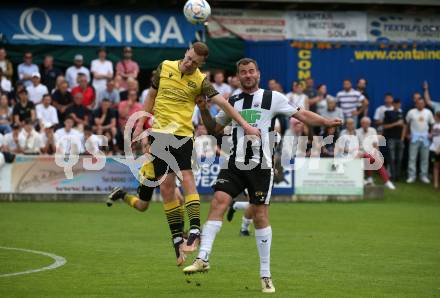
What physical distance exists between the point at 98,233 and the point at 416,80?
15634 millimetres

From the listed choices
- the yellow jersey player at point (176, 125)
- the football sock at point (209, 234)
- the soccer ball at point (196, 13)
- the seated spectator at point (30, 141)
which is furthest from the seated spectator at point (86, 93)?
the football sock at point (209, 234)

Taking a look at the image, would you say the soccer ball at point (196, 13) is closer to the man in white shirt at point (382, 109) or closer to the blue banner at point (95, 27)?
the blue banner at point (95, 27)

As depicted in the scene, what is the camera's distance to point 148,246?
13.9 metres

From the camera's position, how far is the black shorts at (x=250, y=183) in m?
9.90

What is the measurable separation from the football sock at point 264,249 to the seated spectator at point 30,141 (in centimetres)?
1385

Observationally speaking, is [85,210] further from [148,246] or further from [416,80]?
[416,80]

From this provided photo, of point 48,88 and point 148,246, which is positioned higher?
point 48,88

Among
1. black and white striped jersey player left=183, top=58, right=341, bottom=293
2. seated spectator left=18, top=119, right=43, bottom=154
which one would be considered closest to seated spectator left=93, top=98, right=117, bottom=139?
seated spectator left=18, top=119, right=43, bottom=154

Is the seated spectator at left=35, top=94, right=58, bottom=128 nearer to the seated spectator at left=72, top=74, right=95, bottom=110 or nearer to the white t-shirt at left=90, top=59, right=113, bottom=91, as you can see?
the seated spectator at left=72, top=74, right=95, bottom=110

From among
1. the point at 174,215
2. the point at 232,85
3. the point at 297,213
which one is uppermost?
the point at 232,85

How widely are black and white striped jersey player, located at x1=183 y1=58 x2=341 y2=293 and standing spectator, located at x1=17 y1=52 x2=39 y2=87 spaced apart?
15216 millimetres

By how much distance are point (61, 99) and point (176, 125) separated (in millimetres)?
13783

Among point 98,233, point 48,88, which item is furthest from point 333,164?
point 98,233

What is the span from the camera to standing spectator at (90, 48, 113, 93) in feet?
82.2
